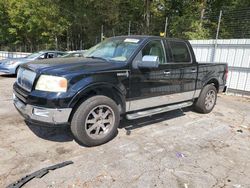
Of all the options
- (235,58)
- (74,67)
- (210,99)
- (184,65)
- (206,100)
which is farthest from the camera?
(235,58)

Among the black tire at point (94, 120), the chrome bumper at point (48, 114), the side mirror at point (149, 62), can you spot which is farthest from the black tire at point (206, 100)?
the chrome bumper at point (48, 114)

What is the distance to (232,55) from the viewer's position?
853cm

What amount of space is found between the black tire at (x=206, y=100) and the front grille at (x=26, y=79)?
4.04 metres

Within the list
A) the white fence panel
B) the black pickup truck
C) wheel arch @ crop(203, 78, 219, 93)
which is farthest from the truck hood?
the white fence panel

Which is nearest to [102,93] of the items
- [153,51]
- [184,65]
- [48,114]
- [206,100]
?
[48,114]

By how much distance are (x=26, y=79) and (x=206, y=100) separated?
4.35 meters

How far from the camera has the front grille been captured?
11.1ft

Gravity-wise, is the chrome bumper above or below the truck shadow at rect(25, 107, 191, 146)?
above

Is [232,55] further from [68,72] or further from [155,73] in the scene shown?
[68,72]

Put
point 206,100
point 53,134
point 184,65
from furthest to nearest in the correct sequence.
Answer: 1. point 206,100
2. point 184,65
3. point 53,134

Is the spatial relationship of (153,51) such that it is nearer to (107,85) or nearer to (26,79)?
(107,85)

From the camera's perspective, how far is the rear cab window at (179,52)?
477 centimetres

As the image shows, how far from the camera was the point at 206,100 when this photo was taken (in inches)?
229

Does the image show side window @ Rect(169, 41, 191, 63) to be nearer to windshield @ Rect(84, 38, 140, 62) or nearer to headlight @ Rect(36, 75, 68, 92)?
windshield @ Rect(84, 38, 140, 62)
